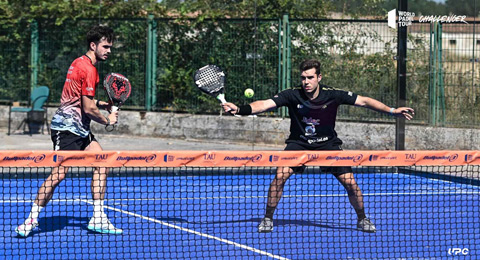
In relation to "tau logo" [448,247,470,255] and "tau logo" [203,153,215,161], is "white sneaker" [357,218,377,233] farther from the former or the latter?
"tau logo" [203,153,215,161]

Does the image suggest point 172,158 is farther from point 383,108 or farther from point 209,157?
point 383,108

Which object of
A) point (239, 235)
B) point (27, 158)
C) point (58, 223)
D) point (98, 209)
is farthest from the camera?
point (58, 223)

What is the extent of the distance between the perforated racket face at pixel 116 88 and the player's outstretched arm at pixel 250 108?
4.06 feet

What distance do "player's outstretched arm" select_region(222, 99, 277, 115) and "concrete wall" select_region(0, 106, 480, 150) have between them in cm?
716

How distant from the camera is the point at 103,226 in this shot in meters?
7.36

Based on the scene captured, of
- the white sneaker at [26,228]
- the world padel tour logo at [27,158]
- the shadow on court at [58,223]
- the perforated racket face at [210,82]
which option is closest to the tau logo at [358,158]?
the perforated racket face at [210,82]

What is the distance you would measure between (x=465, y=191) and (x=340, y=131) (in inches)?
182

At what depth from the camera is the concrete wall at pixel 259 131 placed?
14055mm

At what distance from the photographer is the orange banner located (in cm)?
599

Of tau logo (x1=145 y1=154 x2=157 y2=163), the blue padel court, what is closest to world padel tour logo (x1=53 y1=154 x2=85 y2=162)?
tau logo (x1=145 y1=154 x2=157 y2=163)

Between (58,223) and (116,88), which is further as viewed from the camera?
(58,223)

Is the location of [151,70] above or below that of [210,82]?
above

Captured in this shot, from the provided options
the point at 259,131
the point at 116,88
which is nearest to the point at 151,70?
the point at 259,131

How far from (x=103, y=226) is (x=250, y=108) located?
171 centimetres
